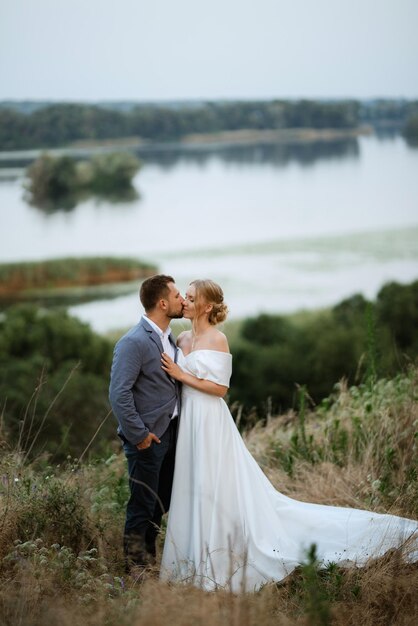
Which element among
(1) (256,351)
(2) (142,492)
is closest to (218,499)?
(2) (142,492)

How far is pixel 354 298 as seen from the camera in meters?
32.8

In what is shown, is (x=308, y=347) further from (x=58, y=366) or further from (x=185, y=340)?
(x=185, y=340)

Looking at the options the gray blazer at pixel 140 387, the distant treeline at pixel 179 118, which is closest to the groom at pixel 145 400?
the gray blazer at pixel 140 387

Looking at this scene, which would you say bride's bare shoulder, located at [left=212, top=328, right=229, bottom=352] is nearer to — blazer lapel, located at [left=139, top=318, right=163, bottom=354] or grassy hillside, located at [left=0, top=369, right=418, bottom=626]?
blazer lapel, located at [left=139, top=318, right=163, bottom=354]

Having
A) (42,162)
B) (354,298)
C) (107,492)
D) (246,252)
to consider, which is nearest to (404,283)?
(354,298)

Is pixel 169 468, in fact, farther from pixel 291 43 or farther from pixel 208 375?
pixel 291 43

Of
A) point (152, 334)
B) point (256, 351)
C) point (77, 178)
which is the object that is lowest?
point (256, 351)

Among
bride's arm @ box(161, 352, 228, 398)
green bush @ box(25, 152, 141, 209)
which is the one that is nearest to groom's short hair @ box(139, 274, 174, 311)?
bride's arm @ box(161, 352, 228, 398)

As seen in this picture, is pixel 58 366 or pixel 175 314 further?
pixel 58 366

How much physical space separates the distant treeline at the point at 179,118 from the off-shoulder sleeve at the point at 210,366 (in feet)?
108

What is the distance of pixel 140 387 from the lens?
379cm

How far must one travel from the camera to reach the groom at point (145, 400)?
370cm

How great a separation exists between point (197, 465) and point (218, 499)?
19 centimetres

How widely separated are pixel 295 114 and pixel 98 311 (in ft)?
45.2
